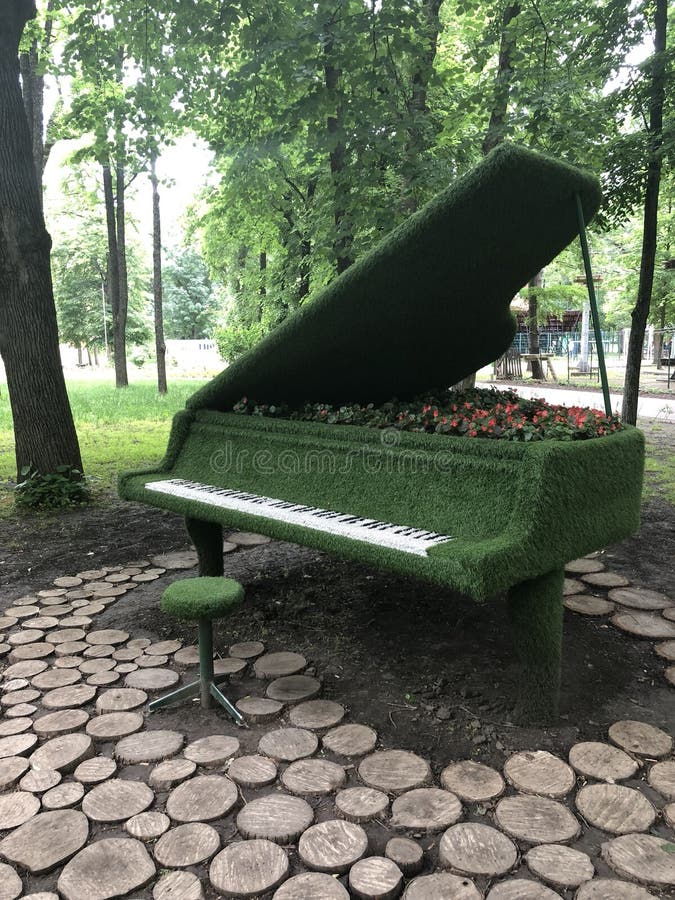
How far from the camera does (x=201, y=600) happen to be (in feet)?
8.29

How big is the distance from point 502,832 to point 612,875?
1.05 ft

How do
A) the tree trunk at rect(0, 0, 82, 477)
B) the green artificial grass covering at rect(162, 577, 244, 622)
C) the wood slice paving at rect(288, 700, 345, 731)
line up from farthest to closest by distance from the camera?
the tree trunk at rect(0, 0, 82, 477)
the wood slice paving at rect(288, 700, 345, 731)
the green artificial grass covering at rect(162, 577, 244, 622)

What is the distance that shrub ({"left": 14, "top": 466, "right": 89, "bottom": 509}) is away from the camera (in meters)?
6.19

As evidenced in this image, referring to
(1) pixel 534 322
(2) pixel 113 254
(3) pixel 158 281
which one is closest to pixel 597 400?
(1) pixel 534 322

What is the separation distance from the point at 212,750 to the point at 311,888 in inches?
31.2

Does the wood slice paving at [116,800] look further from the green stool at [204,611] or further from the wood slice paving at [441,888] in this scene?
the wood slice paving at [441,888]

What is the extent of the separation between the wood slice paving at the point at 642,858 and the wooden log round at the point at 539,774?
26 centimetres

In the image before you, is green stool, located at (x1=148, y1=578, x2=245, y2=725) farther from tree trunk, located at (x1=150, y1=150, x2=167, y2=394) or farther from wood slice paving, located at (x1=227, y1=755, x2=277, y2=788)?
tree trunk, located at (x1=150, y1=150, x2=167, y2=394)

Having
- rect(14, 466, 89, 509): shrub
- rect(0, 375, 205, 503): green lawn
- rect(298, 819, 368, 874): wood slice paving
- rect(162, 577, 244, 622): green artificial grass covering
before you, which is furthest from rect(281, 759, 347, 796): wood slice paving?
rect(0, 375, 205, 503): green lawn

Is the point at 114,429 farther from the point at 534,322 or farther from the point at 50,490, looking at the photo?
the point at 534,322

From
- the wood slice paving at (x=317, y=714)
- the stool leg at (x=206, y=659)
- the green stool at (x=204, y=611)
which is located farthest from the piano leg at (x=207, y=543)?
the wood slice paving at (x=317, y=714)

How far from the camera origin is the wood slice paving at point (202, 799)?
2100 millimetres

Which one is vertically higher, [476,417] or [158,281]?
[158,281]

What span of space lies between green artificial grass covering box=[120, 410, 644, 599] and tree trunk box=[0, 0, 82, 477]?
3.27 metres
